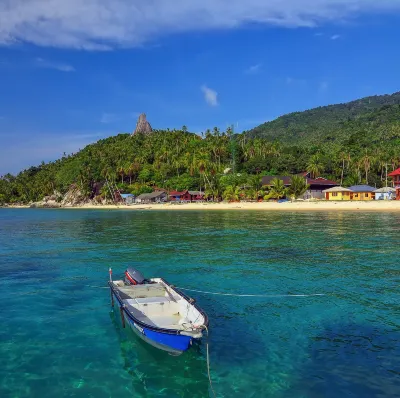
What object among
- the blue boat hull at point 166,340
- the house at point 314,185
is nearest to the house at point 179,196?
the house at point 314,185

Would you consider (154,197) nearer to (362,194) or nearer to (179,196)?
(179,196)

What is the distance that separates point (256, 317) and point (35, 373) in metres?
7.74

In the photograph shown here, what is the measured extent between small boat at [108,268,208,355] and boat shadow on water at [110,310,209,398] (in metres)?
0.44

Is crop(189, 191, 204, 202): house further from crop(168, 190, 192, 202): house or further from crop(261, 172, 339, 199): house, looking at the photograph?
crop(261, 172, 339, 199): house

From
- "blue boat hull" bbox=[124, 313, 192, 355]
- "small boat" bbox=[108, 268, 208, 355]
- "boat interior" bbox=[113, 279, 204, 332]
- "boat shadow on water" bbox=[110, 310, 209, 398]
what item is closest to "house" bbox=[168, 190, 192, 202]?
"small boat" bbox=[108, 268, 208, 355]

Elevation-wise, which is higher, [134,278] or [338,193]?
[338,193]

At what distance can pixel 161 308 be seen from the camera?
42.2 ft

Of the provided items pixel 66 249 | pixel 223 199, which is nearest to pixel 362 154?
pixel 223 199

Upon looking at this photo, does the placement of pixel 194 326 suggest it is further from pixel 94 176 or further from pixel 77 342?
pixel 94 176

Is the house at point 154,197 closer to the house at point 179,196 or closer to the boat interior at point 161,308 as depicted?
the house at point 179,196

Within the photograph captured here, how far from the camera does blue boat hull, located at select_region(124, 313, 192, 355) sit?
10055 millimetres

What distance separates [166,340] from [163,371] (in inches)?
33.2

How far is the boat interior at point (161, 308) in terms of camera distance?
37.9 ft

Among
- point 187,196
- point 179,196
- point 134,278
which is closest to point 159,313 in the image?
point 134,278
